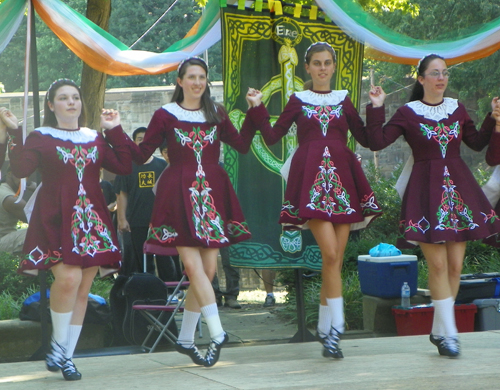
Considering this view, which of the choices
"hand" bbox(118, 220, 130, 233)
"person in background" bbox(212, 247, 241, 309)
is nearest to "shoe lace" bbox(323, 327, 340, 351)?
"hand" bbox(118, 220, 130, 233)

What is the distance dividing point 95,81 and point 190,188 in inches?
197

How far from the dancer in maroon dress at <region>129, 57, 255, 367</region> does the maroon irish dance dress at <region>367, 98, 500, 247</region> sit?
1104 millimetres

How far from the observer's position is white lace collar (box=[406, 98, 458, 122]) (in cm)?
534

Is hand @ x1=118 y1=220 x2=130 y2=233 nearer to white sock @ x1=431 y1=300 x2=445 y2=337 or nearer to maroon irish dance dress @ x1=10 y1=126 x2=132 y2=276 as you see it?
maroon irish dance dress @ x1=10 y1=126 x2=132 y2=276

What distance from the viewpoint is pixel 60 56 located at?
103ft

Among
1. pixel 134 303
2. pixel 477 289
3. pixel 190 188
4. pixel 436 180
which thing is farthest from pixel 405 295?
pixel 190 188

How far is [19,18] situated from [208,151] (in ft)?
6.62

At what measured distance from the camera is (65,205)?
4836mm

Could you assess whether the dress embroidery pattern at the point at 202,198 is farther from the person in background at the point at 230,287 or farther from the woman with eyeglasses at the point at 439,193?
the person in background at the point at 230,287

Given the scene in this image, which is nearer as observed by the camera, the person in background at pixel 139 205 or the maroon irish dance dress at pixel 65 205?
the maroon irish dance dress at pixel 65 205

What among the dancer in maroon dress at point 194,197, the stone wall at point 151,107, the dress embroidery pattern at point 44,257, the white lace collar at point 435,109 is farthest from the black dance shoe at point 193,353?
the stone wall at point 151,107

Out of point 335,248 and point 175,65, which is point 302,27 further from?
point 335,248

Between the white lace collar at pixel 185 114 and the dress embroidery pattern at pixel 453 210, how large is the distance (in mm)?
1686

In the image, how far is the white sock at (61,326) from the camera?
486 centimetres
